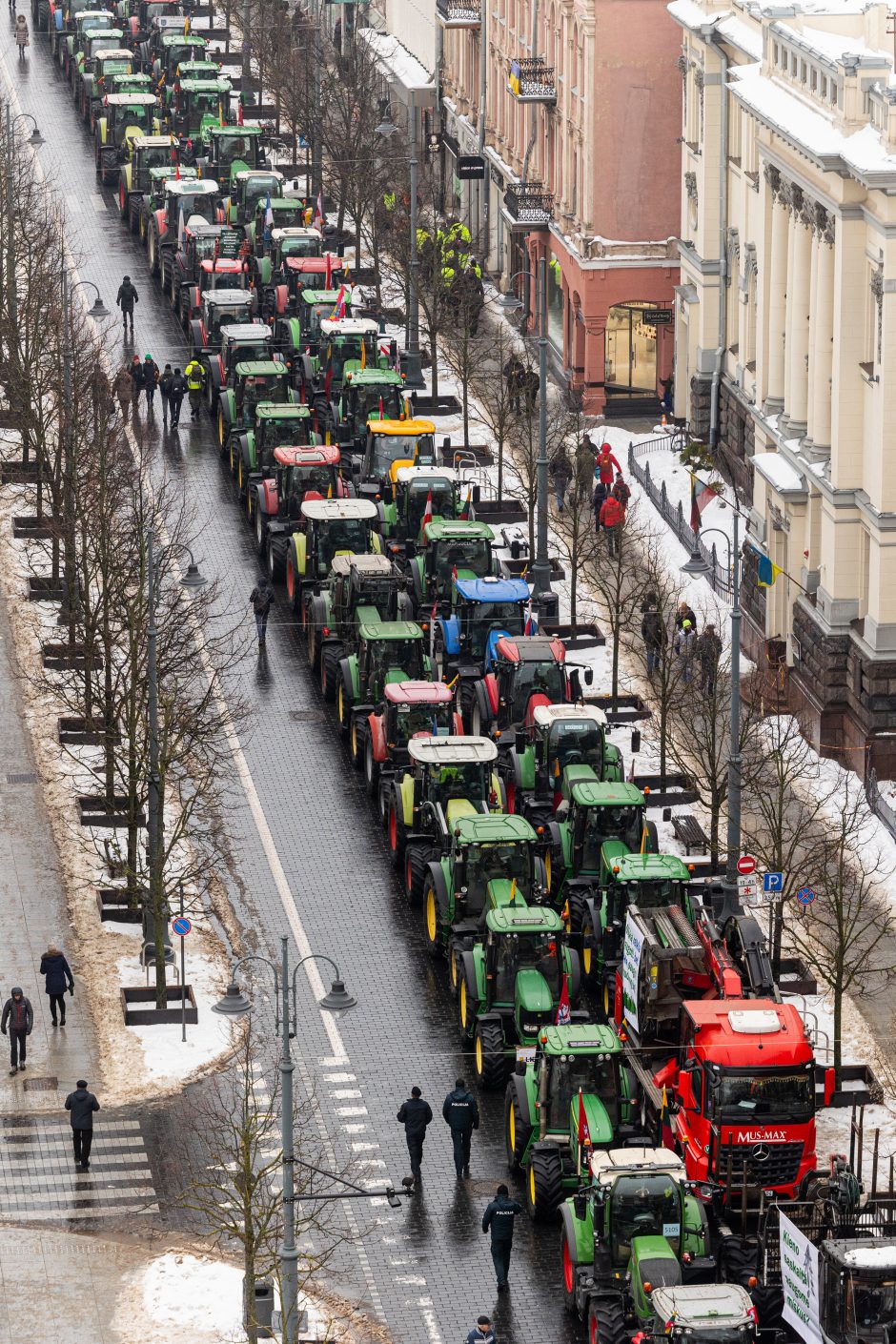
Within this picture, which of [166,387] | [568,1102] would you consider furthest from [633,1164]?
[166,387]

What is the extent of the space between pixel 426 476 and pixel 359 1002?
79.9 feet

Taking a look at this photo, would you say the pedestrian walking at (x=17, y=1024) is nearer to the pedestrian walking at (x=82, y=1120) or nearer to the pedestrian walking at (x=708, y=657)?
the pedestrian walking at (x=82, y=1120)

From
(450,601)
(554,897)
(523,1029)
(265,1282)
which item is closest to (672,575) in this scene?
(450,601)

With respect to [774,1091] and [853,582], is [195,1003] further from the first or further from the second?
[853,582]

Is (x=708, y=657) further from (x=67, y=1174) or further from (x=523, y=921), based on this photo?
(x=67, y=1174)

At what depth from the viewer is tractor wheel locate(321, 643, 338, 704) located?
254 ft

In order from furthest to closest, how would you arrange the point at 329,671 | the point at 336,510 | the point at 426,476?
1. the point at 426,476
2. the point at 336,510
3. the point at 329,671

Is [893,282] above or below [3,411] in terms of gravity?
above

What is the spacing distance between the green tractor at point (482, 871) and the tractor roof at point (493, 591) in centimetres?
1418

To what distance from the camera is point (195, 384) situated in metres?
103

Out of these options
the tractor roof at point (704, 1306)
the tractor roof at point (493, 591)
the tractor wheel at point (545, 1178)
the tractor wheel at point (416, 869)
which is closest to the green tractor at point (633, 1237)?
the tractor roof at point (704, 1306)

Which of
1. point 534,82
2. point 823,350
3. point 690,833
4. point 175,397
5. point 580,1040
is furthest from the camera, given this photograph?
point 534,82

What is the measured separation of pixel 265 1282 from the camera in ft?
166

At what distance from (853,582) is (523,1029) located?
2102 centimetres
